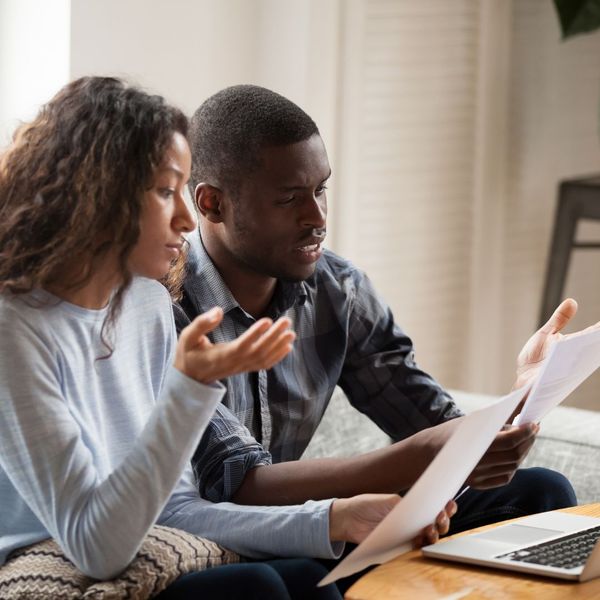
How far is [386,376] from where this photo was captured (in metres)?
1.81

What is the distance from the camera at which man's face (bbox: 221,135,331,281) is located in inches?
63.7

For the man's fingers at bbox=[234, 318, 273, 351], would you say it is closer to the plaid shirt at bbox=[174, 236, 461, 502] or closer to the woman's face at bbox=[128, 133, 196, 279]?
the woman's face at bbox=[128, 133, 196, 279]

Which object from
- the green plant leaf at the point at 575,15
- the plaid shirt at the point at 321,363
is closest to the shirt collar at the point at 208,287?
the plaid shirt at the point at 321,363

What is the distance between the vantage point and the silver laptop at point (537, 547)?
3.92 ft

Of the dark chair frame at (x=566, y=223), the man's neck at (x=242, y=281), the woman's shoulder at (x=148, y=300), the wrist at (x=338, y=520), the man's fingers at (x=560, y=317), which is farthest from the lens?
the dark chair frame at (x=566, y=223)

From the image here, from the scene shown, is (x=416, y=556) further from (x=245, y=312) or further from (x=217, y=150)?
(x=217, y=150)

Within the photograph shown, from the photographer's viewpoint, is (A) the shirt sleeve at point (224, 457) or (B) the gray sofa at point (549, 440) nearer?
(A) the shirt sleeve at point (224, 457)

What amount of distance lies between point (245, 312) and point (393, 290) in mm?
1359

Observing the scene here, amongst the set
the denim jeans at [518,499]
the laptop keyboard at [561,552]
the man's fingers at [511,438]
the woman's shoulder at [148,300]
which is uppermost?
the woman's shoulder at [148,300]

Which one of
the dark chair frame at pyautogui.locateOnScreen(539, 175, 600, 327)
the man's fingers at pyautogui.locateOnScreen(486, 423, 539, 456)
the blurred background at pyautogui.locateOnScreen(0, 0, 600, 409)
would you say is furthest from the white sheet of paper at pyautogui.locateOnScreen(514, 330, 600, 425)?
the dark chair frame at pyautogui.locateOnScreen(539, 175, 600, 327)

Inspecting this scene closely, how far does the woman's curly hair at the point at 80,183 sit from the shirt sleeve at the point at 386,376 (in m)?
0.56

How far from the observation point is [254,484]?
1501mm

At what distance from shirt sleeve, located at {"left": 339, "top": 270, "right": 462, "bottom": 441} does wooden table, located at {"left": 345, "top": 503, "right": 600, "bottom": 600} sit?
567 mm

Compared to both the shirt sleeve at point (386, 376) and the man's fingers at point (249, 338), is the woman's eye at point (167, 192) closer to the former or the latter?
the man's fingers at point (249, 338)
